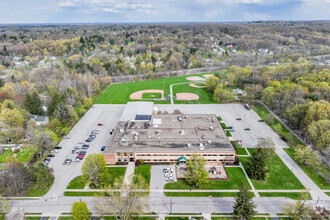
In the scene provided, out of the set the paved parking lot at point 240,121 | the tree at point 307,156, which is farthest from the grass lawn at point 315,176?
the paved parking lot at point 240,121

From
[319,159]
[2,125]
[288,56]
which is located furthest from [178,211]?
[288,56]

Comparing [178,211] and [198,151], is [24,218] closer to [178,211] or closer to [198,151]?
[178,211]

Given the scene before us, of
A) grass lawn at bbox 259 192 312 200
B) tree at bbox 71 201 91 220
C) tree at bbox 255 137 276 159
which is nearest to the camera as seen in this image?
tree at bbox 71 201 91 220

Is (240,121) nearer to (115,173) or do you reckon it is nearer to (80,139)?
(115,173)

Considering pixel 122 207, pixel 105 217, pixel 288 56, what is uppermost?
pixel 288 56

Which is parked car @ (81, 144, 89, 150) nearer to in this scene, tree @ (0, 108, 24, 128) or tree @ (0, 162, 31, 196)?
tree @ (0, 162, 31, 196)

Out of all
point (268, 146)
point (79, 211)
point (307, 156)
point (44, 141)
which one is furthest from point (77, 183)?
point (307, 156)

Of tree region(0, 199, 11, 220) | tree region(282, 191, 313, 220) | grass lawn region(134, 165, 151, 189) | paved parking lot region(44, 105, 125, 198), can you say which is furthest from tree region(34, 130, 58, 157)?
tree region(282, 191, 313, 220)
